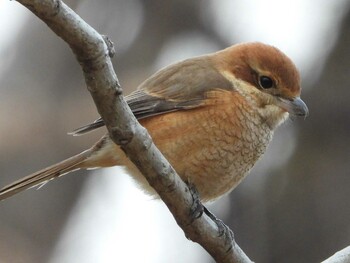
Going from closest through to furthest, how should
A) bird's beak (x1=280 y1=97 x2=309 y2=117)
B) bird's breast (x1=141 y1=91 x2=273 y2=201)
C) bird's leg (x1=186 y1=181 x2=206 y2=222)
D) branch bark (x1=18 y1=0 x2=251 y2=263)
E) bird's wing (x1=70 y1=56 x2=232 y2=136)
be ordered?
branch bark (x1=18 y1=0 x2=251 y2=263) < bird's leg (x1=186 y1=181 x2=206 y2=222) < bird's breast (x1=141 y1=91 x2=273 y2=201) < bird's wing (x1=70 y1=56 x2=232 y2=136) < bird's beak (x1=280 y1=97 x2=309 y2=117)

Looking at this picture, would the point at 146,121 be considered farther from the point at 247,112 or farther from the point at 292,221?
the point at 292,221

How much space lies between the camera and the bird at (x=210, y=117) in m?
4.85

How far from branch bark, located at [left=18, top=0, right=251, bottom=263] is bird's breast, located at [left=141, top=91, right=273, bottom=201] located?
0.40 meters

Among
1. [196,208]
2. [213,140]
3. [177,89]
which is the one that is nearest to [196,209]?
[196,208]

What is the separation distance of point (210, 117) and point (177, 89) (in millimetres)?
323

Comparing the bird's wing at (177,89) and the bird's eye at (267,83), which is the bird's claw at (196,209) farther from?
the bird's eye at (267,83)

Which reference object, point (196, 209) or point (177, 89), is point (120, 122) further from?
point (177, 89)

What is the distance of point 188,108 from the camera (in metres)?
4.96

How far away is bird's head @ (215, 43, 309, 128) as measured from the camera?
5176 millimetres

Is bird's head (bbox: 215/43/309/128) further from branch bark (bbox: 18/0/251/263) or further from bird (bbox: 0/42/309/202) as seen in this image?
branch bark (bbox: 18/0/251/263)

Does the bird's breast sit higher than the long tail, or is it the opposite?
the bird's breast

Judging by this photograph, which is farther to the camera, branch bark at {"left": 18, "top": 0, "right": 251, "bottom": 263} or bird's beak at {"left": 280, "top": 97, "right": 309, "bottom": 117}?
bird's beak at {"left": 280, "top": 97, "right": 309, "bottom": 117}

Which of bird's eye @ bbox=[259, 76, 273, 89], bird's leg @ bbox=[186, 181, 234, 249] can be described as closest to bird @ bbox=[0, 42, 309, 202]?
bird's eye @ bbox=[259, 76, 273, 89]

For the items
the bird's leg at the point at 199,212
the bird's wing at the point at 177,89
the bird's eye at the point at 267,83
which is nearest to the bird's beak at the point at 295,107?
the bird's eye at the point at 267,83
